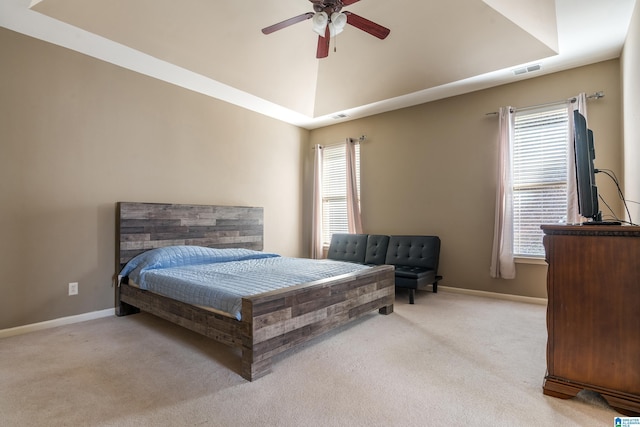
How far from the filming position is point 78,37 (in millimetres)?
3125

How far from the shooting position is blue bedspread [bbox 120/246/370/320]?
2.40m

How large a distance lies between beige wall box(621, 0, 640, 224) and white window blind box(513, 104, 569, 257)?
586 mm

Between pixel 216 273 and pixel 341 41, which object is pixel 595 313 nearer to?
pixel 216 273

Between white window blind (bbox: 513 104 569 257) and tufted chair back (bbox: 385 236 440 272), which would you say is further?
tufted chair back (bbox: 385 236 440 272)

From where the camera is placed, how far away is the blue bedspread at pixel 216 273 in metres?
2.40

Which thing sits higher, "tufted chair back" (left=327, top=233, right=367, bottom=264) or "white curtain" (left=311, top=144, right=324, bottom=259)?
"white curtain" (left=311, top=144, right=324, bottom=259)

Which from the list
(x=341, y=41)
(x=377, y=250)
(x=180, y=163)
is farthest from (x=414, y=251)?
(x=180, y=163)

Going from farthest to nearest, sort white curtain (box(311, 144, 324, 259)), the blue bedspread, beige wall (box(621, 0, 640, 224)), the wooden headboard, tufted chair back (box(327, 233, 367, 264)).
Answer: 1. white curtain (box(311, 144, 324, 259))
2. tufted chair back (box(327, 233, 367, 264))
3. the wooden headboard
4. beige wall (box(621, 0, 640, 224))
5. the blue bedspread

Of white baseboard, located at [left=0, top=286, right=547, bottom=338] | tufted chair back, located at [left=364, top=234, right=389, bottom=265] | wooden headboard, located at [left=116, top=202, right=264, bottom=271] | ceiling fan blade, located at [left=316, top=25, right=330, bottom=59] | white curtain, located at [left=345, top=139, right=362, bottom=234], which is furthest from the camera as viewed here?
white curtain, located at [left=345, top=139, right=362, bottom=234]

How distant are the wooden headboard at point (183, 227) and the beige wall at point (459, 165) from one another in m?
1.95

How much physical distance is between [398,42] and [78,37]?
11.1 feet

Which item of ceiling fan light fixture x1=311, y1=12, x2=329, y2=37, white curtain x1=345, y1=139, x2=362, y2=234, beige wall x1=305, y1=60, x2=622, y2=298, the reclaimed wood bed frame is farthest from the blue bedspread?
ceiling fan light fixture x1=311, y1=12, x2=329, y2=37

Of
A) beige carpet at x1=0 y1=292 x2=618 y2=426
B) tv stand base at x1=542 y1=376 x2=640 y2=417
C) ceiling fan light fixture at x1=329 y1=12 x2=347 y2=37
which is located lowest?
beige carpet at x1=0 y1=292 x2=618 y2=426

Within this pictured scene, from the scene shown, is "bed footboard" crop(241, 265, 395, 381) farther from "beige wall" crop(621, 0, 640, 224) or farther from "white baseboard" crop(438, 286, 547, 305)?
"beige wall" crop(621, 0, 640, 224)
